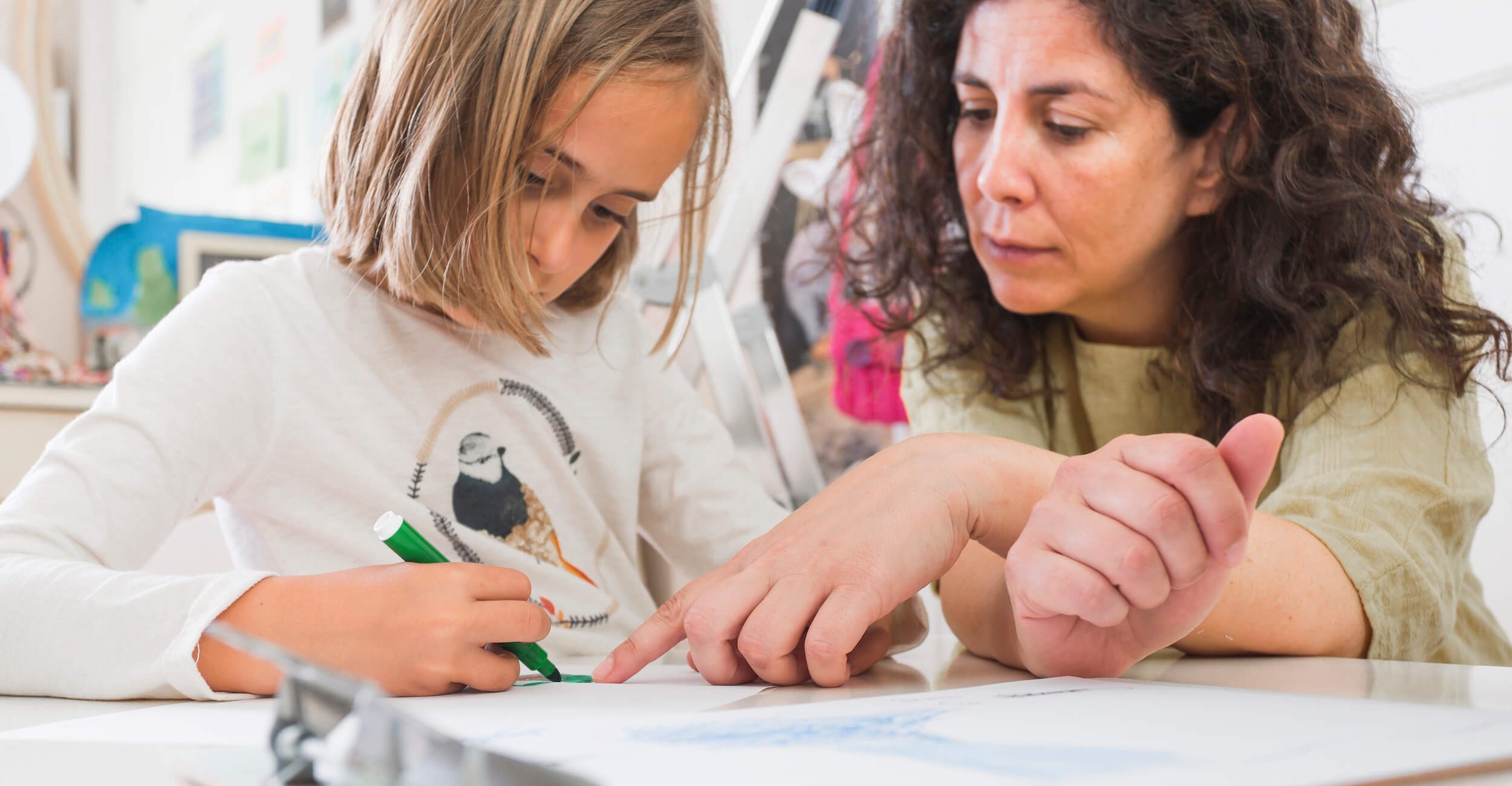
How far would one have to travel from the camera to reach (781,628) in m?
0.44

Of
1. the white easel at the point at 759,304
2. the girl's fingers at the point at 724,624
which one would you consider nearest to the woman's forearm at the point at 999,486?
the girl's fingers at the point at 724,624

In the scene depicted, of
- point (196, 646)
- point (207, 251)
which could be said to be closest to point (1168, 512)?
point (196, 646)

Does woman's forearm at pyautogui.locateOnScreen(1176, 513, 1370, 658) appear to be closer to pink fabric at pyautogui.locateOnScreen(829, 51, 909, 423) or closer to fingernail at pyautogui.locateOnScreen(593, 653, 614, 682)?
fingernail at pyautogui.locateOnScreen(593, 653, 614, 682)

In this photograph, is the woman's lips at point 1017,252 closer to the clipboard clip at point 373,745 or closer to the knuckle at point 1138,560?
the knuckle at point 1138,560

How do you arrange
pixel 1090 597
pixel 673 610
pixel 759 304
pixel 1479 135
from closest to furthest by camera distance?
1. pixel 1090 597
2. pixel 673 610
3. pixel 1479 135
4. pixel 759 304

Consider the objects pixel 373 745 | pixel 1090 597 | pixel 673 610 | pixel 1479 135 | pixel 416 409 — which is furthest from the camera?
pixel 1479 135

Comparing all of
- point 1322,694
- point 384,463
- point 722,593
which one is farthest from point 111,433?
point 1322,694

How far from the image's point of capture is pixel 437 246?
0.64m

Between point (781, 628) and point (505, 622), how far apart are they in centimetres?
12

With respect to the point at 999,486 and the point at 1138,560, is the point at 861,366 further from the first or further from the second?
the point at 1138,560

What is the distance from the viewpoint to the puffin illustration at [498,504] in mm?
737

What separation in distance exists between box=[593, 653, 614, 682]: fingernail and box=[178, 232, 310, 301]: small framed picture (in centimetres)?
107

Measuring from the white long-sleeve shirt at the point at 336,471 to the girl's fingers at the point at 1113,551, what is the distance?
33 centimetres

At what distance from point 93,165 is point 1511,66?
1.84 metres
